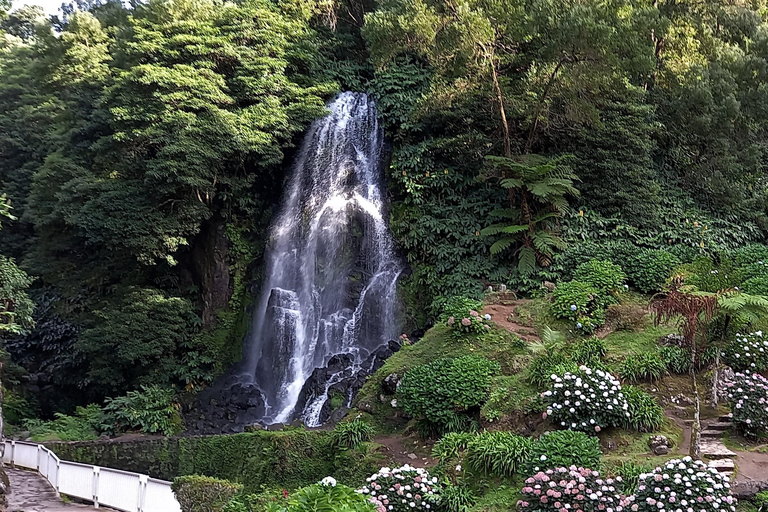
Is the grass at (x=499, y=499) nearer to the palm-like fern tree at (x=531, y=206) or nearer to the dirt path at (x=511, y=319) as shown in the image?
the dirt path at (x=511, y=319)

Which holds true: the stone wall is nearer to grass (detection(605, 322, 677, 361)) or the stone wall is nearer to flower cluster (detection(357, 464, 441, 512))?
flower cluster (detection(357, 464, 441, 512))

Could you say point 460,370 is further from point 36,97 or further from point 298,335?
point 36,97

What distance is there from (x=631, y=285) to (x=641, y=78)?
766 centimetres

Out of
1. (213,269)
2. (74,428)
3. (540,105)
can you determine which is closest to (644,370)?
(540,105)

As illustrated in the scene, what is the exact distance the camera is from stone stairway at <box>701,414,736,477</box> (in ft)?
21.4

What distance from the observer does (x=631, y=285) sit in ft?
39.9

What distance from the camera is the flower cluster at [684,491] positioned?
5.29m

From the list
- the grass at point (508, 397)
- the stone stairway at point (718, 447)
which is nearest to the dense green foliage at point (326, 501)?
the stone stairway at point (718, 447)

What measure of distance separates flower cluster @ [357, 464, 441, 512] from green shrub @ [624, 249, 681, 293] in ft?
24.4

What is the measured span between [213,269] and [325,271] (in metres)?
4.04

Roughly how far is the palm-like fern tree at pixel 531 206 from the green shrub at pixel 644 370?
4.23 m

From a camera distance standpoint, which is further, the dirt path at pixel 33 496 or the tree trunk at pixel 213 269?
the tree trunk at pixel 213 269

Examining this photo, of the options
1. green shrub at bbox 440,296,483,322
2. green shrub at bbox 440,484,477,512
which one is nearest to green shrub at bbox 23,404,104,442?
green shrub at bbox 440,296,483,322

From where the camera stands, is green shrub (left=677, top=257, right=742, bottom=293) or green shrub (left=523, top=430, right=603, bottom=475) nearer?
green shrub (left=523, top=430, right=603, bottom=475)
